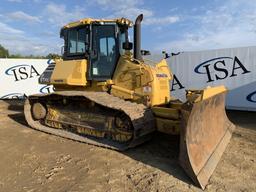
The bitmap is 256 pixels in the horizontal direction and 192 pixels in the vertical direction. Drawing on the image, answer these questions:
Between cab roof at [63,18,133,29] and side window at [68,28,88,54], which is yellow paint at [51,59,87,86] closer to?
side window at [68,28,88,54]

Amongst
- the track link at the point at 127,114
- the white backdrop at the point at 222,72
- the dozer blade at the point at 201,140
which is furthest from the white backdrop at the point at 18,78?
the dozer blade at the point at 201,140

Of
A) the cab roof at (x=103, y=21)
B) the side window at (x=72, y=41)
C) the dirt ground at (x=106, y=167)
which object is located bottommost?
the dirt ground at (x=106, y=167)

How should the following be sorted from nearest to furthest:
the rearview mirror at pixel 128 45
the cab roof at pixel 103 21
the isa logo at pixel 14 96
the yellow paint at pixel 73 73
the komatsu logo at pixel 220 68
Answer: the rearview mirror at pixel 128 45
the cab roof at pixel 103 21
the yellow paint at pixel 73 73
the komatsu logo at pixel 220 68
the isa logo at pixel 14 96

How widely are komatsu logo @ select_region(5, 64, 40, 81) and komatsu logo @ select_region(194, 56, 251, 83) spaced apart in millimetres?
8575

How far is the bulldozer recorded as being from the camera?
255 inches

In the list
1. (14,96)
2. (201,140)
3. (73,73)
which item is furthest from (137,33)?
(14,96)

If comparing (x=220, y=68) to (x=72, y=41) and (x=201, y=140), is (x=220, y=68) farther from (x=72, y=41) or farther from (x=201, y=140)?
(x=201, y=140)

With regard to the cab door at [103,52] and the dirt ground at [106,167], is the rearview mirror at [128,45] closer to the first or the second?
the cab door at [103,52]

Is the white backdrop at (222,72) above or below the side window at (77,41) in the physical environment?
below

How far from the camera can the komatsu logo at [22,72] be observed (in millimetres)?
16266

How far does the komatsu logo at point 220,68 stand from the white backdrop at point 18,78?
796cm

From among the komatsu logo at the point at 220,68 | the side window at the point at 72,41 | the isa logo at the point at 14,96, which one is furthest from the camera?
the isa logo at the point at 14,96

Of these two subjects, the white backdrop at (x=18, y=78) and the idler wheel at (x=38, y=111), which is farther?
the white backdrop at (x=18, y=78)

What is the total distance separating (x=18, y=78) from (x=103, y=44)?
393 inches
